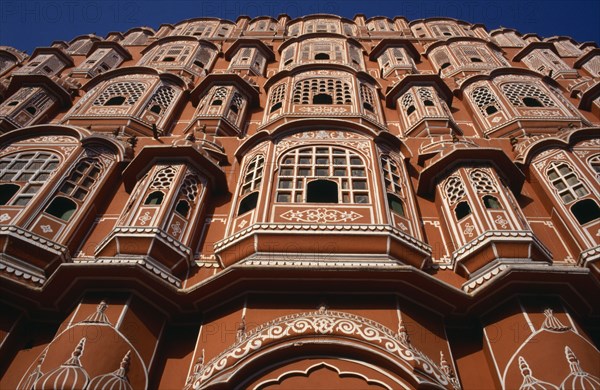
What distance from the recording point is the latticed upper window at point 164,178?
35.1 feet

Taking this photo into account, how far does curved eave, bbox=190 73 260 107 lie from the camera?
17.3 m

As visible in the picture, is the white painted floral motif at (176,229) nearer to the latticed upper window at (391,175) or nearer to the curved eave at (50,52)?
the latticed upper window at (391,175)

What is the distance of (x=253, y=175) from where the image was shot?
1149cm

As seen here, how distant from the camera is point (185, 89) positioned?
58.1ft

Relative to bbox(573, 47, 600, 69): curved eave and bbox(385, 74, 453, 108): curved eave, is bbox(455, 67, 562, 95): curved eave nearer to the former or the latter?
bbox(385, 74, 453, 108): curved eave

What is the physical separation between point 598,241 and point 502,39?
1994 cm

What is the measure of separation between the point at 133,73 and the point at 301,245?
11.9 meters

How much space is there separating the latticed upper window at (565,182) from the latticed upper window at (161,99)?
1123cm

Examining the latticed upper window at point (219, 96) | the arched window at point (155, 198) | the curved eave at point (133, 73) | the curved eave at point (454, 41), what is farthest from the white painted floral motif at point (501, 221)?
the curved eave at point (454, 41)

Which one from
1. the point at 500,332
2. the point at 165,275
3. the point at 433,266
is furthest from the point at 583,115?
the point at 165,275

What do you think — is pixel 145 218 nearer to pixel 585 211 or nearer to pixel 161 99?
pixel 161 99

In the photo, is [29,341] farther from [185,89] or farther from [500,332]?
[185,89]

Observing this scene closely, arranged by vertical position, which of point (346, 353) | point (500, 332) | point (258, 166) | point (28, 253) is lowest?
point (346, 353)

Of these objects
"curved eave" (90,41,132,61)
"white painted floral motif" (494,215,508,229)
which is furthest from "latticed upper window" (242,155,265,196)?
"curved eave" (90,41,132,61)
